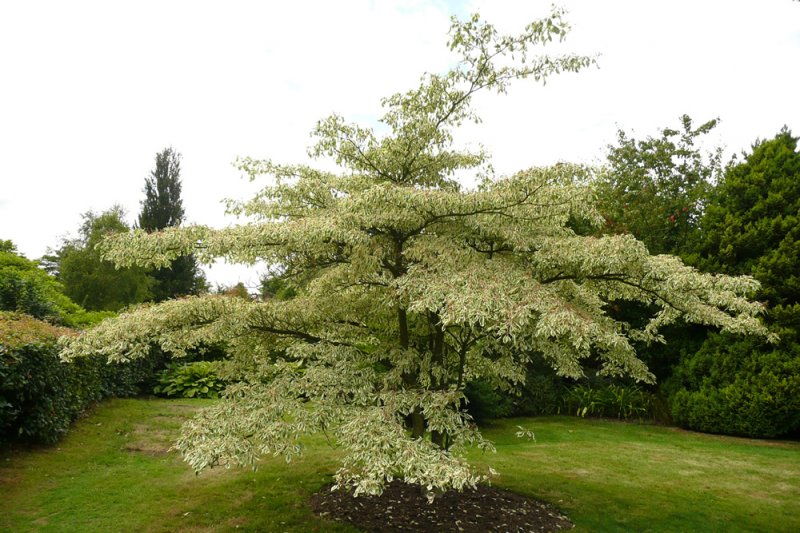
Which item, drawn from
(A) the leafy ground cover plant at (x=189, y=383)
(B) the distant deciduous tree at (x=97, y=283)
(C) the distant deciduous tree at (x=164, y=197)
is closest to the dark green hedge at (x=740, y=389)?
(A) the leafy ground cover plant at (x=189, y=383)

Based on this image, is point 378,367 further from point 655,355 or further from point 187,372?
point 655,355

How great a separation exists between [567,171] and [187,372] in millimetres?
11088

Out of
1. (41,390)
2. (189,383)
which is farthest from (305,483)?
(189,383)

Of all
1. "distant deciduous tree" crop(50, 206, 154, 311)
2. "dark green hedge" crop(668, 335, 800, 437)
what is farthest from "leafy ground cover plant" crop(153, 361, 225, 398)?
"dark green hedge" crop(668, 335, 800, 437)

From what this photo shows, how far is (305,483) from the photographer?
694cm

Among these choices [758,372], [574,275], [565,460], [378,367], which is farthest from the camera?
[758,372]

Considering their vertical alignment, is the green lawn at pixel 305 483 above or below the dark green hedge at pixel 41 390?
below

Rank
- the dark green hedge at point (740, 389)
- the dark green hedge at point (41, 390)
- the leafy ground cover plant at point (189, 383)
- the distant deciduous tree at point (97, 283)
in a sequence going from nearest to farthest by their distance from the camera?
the dark green hedge at point (41, 390)
the dark green hedge at point (740, 389)
the leafy ground cover plant at point (189, 383)
the distant deciduous tree at point (97, 283)

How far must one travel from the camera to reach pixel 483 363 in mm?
6641

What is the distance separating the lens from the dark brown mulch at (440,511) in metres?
5.48

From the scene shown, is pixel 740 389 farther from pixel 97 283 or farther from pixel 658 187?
pixel 97 283

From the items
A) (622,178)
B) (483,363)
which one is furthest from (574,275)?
(622,178)

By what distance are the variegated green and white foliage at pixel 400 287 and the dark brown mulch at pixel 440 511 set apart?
2.69 ft

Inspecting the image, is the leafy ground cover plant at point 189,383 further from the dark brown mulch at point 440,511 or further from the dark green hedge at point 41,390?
the dark brown mulch at point 440,511
